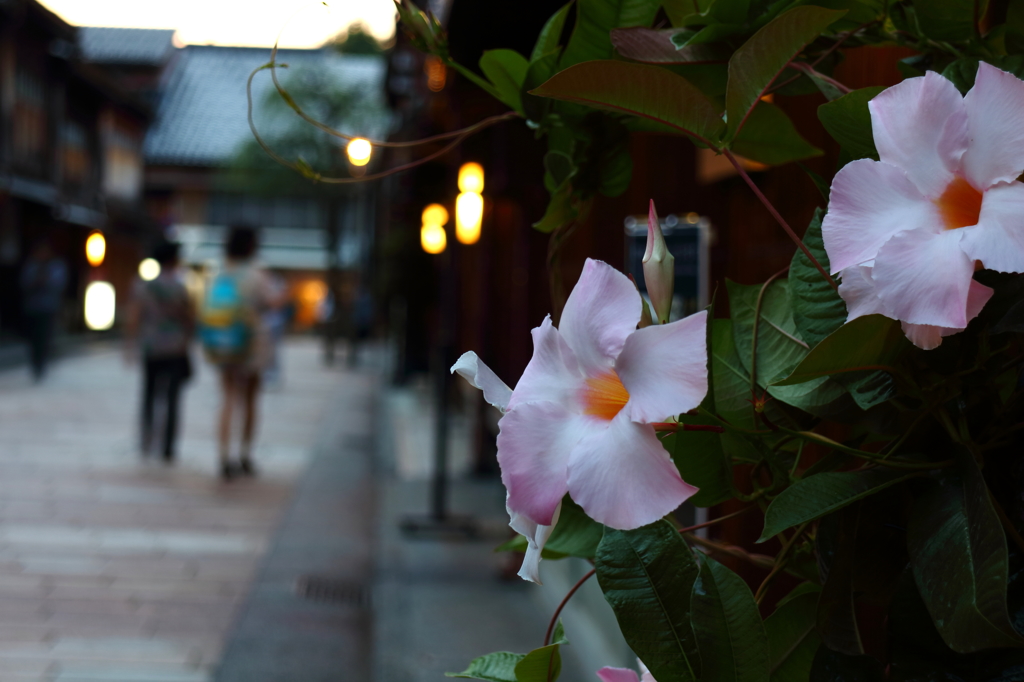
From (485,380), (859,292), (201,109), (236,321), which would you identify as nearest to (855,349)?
(859,292)

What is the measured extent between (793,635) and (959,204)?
38 cm

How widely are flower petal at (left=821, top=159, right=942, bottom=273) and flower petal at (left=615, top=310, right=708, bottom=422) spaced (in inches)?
4.0

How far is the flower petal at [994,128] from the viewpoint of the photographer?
52 cm

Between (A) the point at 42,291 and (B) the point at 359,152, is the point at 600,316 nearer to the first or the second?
(B) the point at 359,152

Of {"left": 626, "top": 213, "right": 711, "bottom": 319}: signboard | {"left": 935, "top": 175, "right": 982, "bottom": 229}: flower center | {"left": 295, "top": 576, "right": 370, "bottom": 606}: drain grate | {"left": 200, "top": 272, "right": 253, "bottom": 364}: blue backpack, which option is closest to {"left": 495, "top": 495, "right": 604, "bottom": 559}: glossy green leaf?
{"left": 935, "top": 175, "right": 982, "bottom": 229}: flower center

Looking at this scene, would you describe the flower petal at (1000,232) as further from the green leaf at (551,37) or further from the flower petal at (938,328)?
the green leaf at (551,37)

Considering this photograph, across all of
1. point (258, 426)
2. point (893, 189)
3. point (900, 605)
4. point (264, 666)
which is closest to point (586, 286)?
point (893, 189)

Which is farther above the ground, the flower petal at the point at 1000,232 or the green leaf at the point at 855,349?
the flower petal at the point at 1000,232

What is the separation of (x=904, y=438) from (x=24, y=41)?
22406 millimetres

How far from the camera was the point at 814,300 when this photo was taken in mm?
652

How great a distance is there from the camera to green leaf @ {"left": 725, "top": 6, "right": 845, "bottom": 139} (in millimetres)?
579

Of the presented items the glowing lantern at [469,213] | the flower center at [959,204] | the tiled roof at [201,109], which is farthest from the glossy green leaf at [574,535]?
the tiled roof at [201,109]

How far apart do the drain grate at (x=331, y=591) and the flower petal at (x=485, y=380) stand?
4174 mm

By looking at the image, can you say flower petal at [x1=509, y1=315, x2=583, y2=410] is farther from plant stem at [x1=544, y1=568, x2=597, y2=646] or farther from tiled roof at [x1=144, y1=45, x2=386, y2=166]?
tiled roof at [x1=144, y1=45, x2=386, y2=166]
